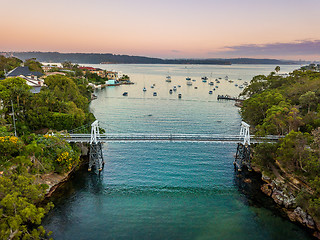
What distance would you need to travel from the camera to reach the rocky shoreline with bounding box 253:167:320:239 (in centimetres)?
2905

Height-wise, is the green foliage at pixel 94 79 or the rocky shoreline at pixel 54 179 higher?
the green foliage at pixel 94 79

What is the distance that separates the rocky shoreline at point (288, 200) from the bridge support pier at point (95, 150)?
28316 mm

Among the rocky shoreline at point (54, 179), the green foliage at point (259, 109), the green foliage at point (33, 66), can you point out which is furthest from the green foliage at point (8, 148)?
the green foliage at point (33, 66)

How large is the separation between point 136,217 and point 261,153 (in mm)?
22242

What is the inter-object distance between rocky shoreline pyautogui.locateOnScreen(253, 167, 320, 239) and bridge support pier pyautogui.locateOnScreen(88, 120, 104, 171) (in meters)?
28.3

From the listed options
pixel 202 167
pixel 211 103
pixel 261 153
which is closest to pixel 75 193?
pixel 202 167

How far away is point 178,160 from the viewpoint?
47594 millimetres

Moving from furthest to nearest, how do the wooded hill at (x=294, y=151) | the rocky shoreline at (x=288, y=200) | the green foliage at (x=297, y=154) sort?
the green foliage at (x=297, y=154) < the wooded hill at (x=294, y=151) < the rocky shoreline at (x=288, y=200)

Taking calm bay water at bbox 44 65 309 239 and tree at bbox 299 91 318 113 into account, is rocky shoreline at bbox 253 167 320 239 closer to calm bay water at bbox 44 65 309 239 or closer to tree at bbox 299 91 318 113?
calm bay water at bbox 44 65 309 239

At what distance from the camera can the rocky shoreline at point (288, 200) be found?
95.3ft

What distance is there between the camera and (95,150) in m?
42.8

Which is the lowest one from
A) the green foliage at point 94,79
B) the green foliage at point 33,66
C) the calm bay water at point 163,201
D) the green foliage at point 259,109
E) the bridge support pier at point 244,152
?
the calm bay water at point 163,201

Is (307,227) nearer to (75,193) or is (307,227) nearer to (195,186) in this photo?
(195,186)

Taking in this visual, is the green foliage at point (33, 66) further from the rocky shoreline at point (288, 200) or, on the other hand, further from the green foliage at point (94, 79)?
the rocky shoreline at point (288, 200)
